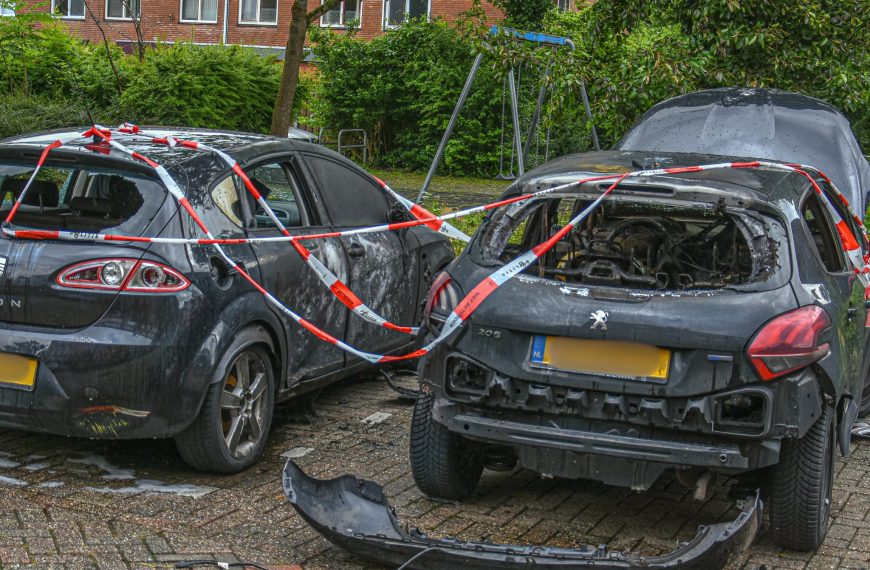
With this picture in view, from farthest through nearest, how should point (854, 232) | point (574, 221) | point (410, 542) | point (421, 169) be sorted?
point (421, 169) < point (854, 232) < point (574, 221) < point (410, 542)

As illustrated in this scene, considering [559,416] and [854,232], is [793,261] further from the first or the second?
[854,232]

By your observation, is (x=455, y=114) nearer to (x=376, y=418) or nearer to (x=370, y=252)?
(x=370, y=252)

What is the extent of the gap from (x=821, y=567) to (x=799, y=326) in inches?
40.3

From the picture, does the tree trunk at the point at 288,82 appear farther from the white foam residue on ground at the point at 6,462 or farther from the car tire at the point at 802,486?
the car tire at the point at 802,486

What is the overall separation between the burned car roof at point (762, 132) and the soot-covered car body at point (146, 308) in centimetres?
381

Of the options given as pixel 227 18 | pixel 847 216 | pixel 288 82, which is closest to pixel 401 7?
pixel 227 18

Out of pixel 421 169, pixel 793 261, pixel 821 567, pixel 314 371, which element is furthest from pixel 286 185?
pixel 421 169

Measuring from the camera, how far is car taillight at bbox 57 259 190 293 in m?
5.11

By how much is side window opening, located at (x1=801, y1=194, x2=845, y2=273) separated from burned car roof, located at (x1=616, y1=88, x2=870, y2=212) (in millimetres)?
2847

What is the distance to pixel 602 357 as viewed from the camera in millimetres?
4602

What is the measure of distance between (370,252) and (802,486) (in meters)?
2.99

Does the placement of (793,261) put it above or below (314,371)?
above

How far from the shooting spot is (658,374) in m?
4.52

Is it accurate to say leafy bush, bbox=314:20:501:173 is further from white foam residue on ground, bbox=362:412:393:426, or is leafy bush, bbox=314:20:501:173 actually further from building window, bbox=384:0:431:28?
white foam residue on ground, bbox=362:412:393:426
